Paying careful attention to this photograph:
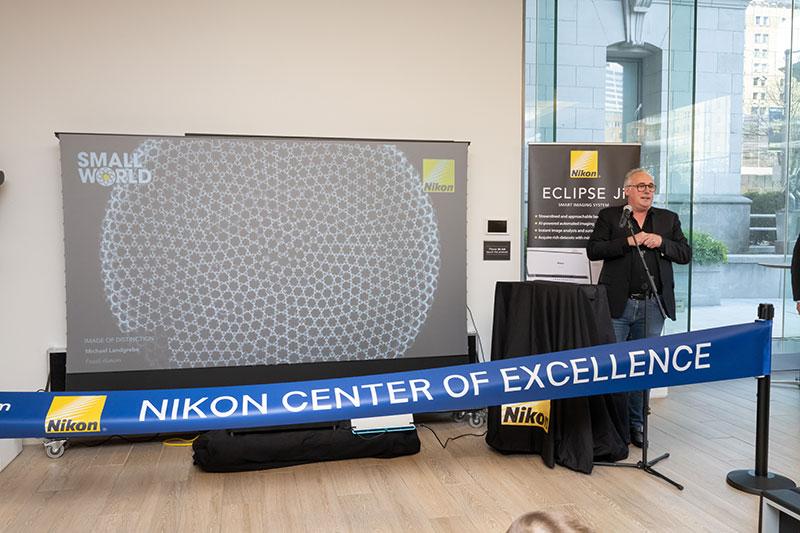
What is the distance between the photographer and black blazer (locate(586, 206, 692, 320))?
12.6 feet

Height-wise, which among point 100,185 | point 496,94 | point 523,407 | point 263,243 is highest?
point 496,94

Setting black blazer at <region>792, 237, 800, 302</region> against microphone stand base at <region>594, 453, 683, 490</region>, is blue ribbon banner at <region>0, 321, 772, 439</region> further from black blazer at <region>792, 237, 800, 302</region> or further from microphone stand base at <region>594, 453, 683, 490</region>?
black blazer at <region>792, 237, 800, 302</region>

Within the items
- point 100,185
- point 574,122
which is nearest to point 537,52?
point 574,122

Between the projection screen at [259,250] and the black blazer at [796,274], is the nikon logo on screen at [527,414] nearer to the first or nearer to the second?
the projection screen at [259,250]

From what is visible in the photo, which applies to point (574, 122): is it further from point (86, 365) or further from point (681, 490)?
point (86, 365)

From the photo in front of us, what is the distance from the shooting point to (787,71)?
582 centimetres

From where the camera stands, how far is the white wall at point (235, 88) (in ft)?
13.0

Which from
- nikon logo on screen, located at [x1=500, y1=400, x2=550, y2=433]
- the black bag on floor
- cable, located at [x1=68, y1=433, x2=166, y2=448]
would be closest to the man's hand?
nikon logo on screen, located at [x1=500, y1=400, x2=550, y2=433]

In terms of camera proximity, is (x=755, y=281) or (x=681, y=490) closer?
(x=681, y=490)

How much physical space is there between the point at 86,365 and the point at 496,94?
10.4ft

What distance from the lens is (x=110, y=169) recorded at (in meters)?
3.88

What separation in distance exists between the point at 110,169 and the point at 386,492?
244 centimetres

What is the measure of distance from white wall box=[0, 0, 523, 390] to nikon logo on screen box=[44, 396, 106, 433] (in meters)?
1.36

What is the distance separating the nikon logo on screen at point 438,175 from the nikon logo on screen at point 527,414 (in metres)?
1.49
